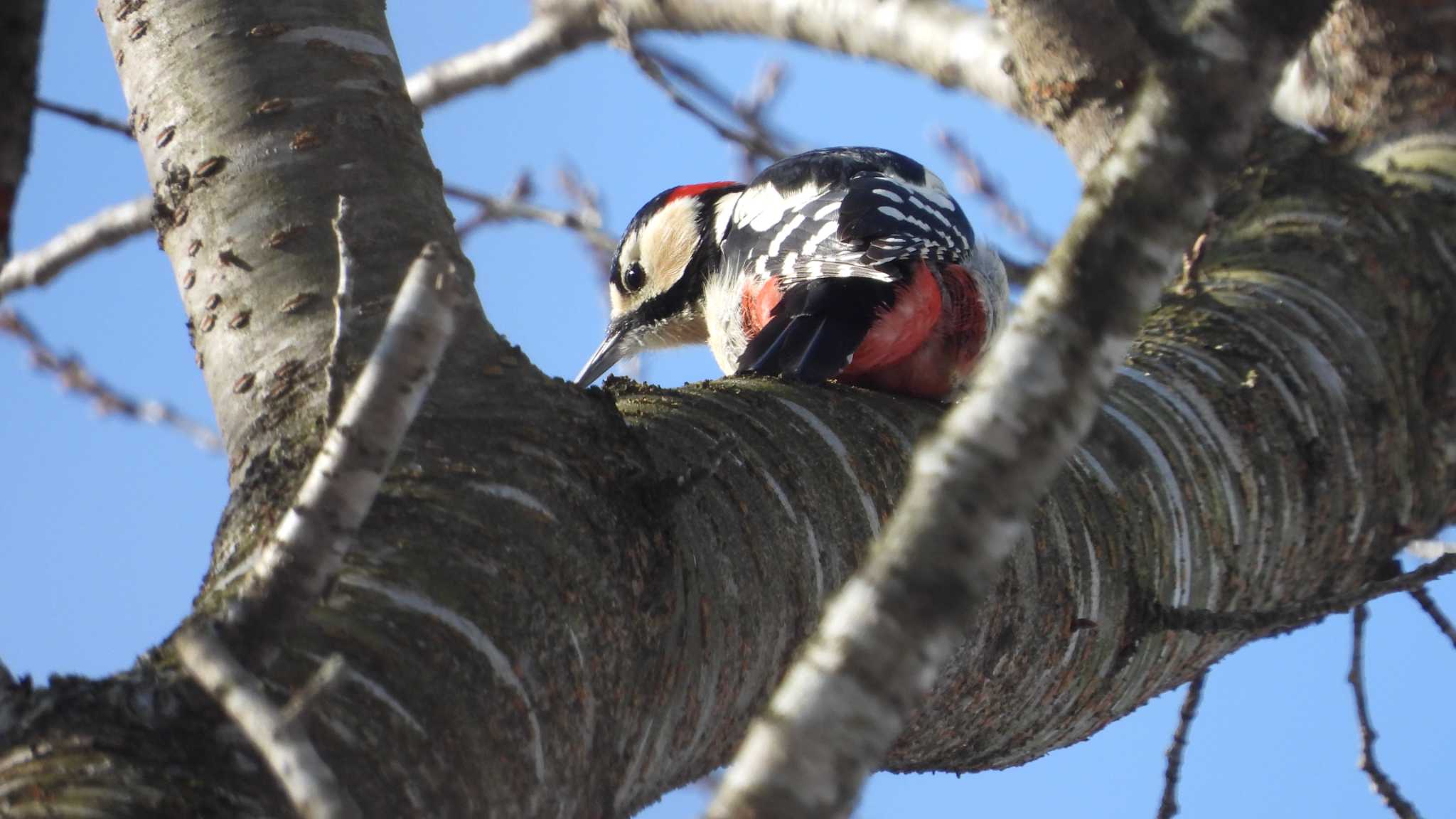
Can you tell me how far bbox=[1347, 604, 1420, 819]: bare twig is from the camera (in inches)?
81.0

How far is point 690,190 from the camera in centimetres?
414

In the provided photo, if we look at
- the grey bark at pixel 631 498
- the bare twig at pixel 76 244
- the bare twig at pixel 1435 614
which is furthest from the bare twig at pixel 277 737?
the bare twig at pixel 76 244

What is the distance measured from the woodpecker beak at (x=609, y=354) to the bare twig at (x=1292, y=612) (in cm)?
241

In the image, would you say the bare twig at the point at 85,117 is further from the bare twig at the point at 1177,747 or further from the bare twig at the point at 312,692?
the bare twig at the point at 1177,747

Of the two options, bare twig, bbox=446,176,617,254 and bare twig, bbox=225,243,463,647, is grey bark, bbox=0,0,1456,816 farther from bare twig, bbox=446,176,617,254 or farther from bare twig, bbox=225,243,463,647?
bare twig, bbox=446,176,617,254

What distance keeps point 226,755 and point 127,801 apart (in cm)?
7

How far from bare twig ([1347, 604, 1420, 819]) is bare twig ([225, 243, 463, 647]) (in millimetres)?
1633

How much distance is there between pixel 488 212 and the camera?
3816 millimetres

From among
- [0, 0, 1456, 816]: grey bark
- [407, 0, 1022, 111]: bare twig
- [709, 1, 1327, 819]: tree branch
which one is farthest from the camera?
[407, 0, 1022, 111]: bare twig

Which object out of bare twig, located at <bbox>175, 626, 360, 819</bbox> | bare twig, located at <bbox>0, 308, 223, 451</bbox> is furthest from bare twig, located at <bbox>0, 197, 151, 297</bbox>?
bare twig, located at <bbox>175, 626, 360, 819</bbox>

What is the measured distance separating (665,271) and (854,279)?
1.44m

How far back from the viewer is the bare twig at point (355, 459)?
827 millimetres

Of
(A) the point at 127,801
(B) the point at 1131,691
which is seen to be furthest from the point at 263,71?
(B) the point at 1131,691

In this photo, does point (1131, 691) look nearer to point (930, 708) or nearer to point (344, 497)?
point (930, 708)
